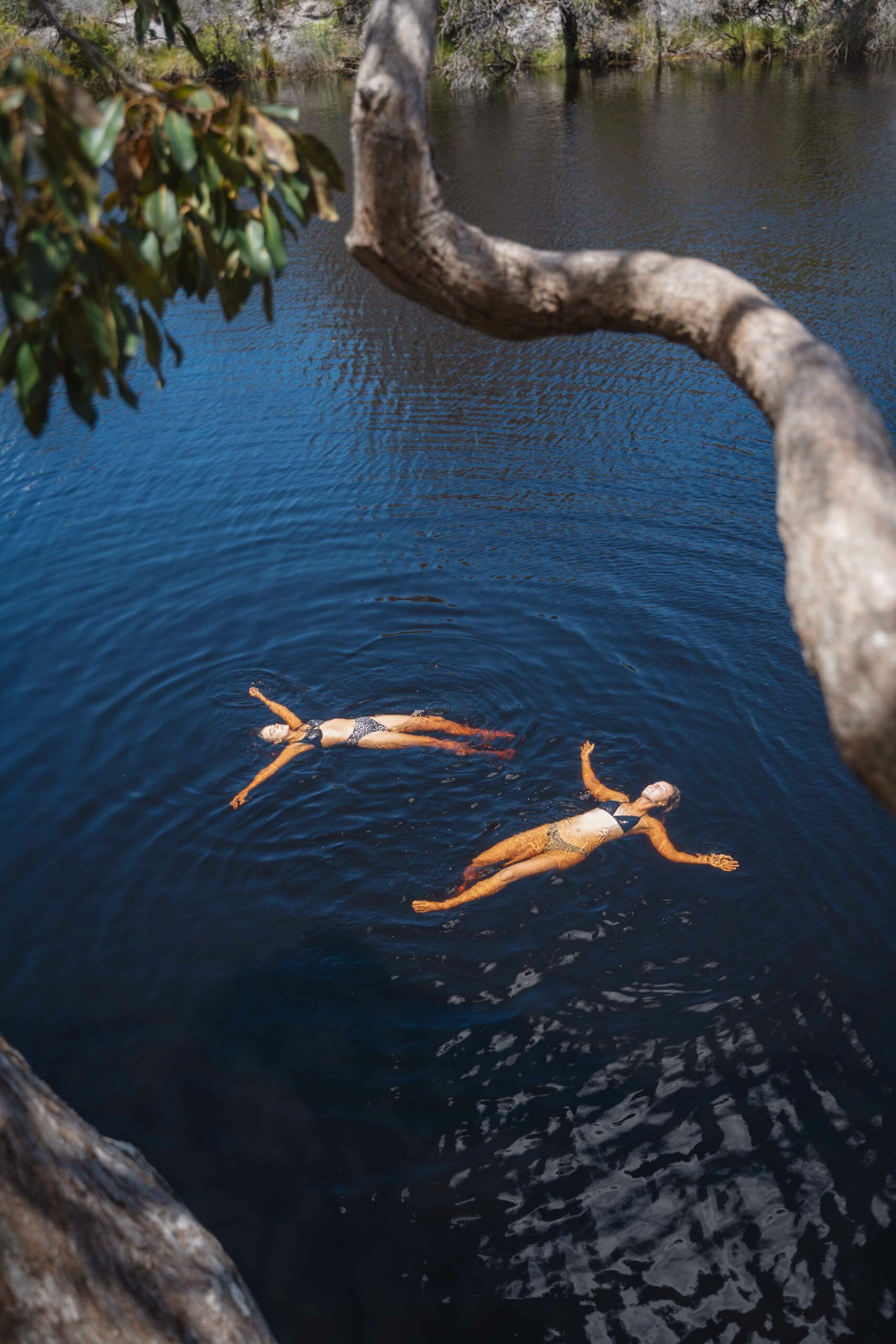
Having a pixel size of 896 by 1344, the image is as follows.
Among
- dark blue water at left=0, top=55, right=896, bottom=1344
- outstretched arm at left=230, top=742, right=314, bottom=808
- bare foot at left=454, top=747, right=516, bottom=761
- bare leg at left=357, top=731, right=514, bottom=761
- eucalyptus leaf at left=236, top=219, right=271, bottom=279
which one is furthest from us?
bare leg at left=357, top=731, right=514, bottom=761

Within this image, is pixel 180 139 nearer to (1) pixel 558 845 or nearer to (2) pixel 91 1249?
(2) pixel 91 1249

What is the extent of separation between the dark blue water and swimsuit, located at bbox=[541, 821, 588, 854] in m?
0.22

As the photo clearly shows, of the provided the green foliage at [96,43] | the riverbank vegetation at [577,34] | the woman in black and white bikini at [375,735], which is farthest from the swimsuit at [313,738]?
the riverbank vegetation at [577,34]

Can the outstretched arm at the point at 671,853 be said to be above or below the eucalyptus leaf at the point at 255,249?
below

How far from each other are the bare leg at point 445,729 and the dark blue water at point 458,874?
0.17 m

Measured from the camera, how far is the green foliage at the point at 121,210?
275 centimetres

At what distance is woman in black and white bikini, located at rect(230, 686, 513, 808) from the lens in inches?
355

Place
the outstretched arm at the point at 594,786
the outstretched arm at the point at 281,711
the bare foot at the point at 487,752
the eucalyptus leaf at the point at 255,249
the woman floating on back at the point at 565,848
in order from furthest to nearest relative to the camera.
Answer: the outstretched arm at the point at 281,711, the bare foot at the point at 487,752, the outstretched arm at the point at 594,786, the woman floating on back at the point at 565,848, the eucalyptus leaf at the point at 255,249


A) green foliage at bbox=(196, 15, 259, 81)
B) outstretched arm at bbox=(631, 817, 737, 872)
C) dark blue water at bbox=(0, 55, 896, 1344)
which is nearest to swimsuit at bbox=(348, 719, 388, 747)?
dark blue water at bbox=(0, 55, 896, 1344)

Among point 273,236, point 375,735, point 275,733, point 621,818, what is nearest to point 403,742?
point 375,735

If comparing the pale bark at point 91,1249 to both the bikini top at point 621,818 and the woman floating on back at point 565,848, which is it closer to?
the woman floating on back at point 565,848

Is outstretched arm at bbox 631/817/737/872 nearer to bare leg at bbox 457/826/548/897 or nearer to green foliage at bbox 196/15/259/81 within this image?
bare leg at bbox 457/826/548/897

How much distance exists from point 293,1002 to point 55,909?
7.12 feet

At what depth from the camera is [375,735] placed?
9047mm
